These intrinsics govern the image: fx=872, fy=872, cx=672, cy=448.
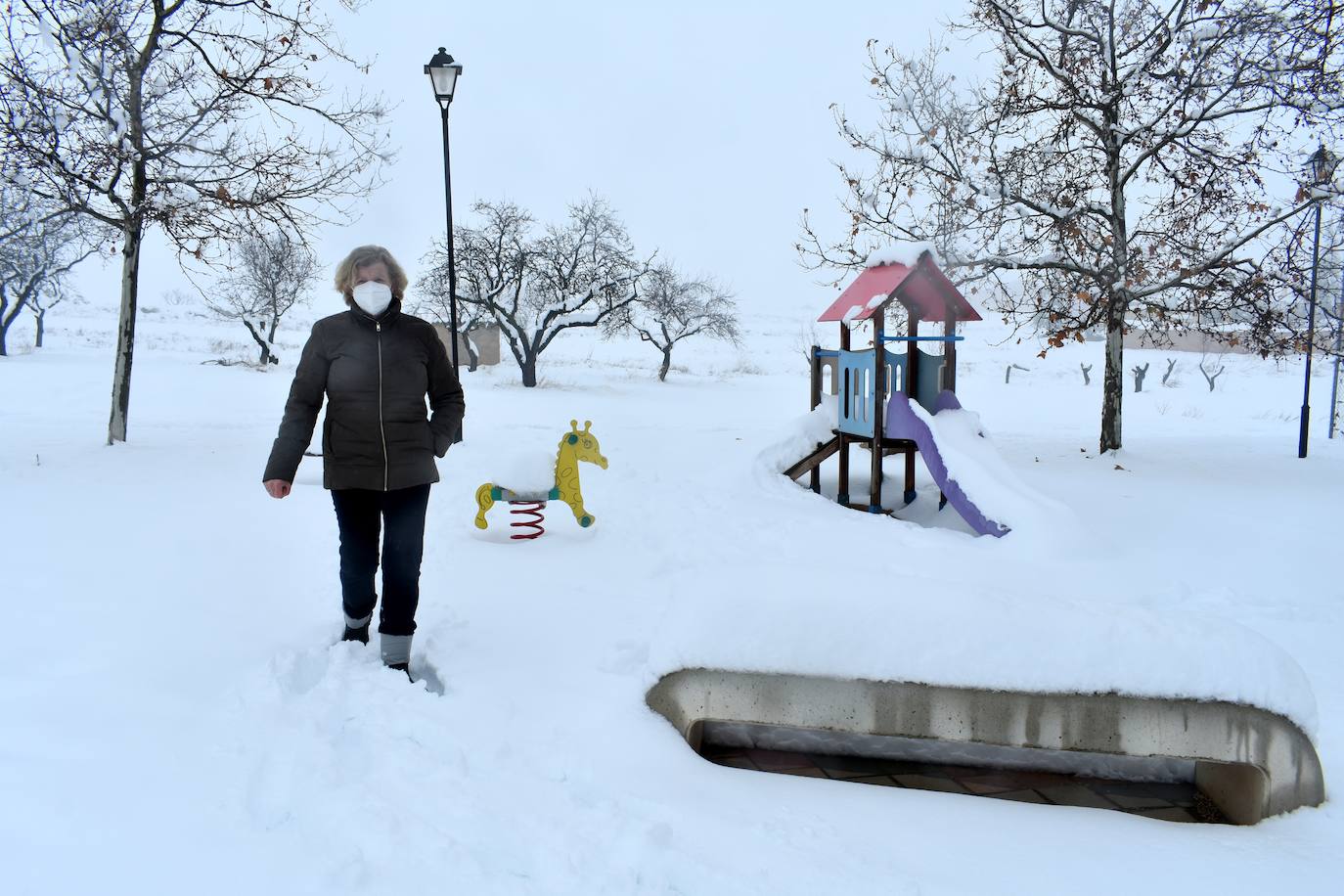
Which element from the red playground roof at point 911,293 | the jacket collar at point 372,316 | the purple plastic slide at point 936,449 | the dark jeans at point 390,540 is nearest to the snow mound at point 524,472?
the dark jeans at point 390,540

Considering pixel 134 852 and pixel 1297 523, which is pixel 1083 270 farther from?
pixel 134 852

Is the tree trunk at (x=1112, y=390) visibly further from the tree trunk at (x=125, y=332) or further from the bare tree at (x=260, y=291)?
the bare tree at (x=260, y=291)

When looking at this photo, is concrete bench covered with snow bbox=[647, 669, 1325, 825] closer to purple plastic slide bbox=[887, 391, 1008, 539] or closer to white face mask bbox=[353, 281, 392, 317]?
white face mask bbox=[353, 281, 392, 317]

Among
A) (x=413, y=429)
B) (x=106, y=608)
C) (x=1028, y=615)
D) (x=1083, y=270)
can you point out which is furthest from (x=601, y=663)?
(x=1083, y=270)

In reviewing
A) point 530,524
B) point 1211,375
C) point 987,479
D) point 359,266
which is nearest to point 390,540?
point 359,266

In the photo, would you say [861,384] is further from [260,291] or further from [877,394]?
[260,291]

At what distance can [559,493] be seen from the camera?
720 centimetres

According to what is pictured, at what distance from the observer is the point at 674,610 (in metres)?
3.87

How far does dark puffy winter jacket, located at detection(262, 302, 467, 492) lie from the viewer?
12.3 feet

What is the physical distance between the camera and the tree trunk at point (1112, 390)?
13.0 metres

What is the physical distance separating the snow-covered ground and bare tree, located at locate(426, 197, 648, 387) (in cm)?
2297

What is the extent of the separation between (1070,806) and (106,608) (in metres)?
4.73

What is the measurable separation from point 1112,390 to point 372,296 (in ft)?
41.1

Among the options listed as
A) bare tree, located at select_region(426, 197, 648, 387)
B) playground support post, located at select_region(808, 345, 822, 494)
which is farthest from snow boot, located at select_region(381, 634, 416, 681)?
bare tree, located at select_region(426, 197, 648, 387)
